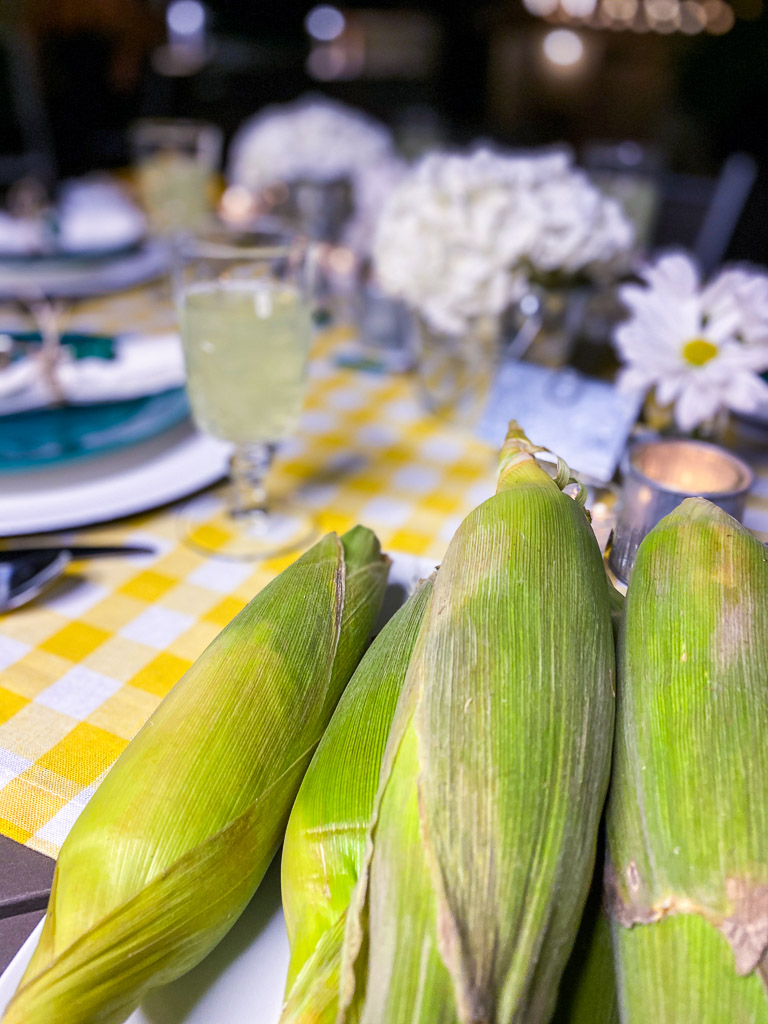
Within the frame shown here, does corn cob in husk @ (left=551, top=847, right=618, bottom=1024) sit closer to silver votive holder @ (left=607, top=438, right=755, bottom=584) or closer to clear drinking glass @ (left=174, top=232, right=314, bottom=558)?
silver votive holder @ (left=607, top=438, right=755, bottom=584)

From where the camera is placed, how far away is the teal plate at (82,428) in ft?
2.26

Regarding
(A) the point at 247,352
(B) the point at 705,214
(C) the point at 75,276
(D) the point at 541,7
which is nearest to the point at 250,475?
(A) the point at 247,352

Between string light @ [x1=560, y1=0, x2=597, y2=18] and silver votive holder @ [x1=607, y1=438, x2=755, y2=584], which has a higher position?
string light @ [x1=560, y1=0, x2=597, y2=18]

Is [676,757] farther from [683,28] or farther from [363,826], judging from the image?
[683,28]

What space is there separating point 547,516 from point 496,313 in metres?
0.55

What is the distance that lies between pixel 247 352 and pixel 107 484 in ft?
0.60

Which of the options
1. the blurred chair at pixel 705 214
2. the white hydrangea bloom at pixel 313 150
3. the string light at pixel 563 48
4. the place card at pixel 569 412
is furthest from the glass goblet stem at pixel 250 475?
the string light at pixel 563 48

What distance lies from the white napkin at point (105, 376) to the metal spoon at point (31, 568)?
257 mm

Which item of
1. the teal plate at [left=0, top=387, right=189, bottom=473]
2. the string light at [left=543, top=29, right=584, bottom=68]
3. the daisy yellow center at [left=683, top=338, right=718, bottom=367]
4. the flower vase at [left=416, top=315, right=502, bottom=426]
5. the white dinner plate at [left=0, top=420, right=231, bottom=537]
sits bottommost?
the white dinner plate at [left=0, top=420, right=231, bottom=537]

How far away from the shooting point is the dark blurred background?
2969 mm

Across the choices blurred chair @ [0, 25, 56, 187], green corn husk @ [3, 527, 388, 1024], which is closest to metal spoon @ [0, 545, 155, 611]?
green corn husk @ [3, 527, 388, 1024]

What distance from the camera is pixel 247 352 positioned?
2.18 ft

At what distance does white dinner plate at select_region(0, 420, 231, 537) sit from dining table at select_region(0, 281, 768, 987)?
0.01 metres

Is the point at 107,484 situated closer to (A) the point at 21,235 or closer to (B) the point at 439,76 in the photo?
(A) the point at 21,235
